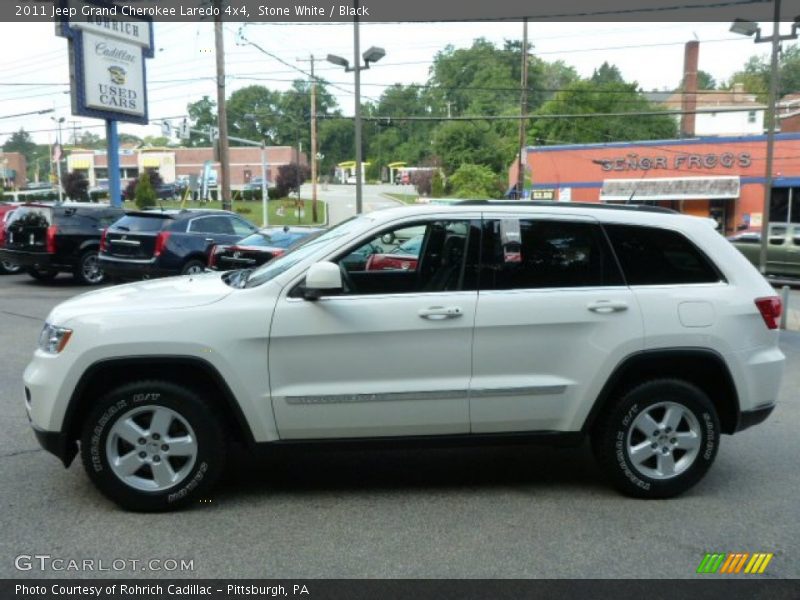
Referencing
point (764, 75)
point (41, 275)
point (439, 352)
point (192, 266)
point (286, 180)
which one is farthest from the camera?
point (764, 75)

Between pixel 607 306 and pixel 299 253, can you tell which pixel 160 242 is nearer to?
pixel 299 253

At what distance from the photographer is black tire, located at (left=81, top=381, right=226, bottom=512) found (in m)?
4.15

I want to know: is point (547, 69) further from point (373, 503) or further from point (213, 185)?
point (373, 503)

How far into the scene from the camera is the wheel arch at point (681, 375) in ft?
14.6

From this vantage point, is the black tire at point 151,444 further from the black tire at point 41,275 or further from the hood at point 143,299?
the black tire at point 41,275

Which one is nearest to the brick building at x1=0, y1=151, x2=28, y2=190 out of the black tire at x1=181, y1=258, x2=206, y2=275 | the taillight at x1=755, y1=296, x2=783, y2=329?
the black tire at x1=181, y1=258, x2=206, y2=275

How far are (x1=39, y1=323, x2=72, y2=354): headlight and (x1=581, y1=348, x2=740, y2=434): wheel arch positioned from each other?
3.06 meters

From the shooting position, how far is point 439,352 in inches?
169

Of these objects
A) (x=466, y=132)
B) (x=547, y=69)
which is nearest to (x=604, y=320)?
(x=466, y=132)

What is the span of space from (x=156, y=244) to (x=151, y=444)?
10.6 meters

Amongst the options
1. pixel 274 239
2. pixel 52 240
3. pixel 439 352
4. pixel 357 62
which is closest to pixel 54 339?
pixel 439 352

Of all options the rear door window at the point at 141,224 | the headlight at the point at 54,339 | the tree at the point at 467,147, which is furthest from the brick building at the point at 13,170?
the headlight at the point at 54,339

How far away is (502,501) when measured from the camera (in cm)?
452

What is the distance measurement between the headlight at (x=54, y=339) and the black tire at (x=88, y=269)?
1238 centimetres
